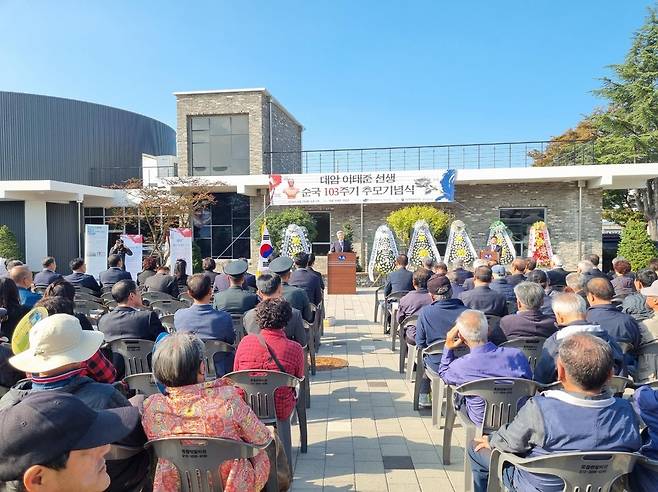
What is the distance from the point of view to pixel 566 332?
324 cm

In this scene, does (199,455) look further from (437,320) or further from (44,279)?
(44,279)

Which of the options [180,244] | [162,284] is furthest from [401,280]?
[180,244]

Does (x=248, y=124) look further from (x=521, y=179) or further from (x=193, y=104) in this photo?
(x=521, y=179)

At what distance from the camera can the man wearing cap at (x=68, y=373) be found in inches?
78.9

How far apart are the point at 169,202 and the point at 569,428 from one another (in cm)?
1687

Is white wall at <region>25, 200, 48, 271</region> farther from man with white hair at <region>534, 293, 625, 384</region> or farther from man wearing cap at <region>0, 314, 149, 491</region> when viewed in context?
man with white hair at <region>534, 293, 625, 384</region>

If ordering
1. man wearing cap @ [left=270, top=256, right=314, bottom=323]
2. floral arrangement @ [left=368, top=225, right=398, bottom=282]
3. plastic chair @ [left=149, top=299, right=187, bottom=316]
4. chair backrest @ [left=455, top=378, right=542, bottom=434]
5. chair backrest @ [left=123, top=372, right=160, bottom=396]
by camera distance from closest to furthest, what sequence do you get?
chair backrest @ [left=455, top=378, right=542, bottom=434], chair backrest @ [left=123, top=372, right=160, bottom=396], man wearing cap @ [left=270, top=256, right=314, bottom=323], plastic chair @ [left=149, top=299, right=187, bottom=316], floral arrangement @ [left=368, top=225, right=398, bottom=282]

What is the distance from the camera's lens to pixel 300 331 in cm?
424

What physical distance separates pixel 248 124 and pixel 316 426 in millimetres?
16686

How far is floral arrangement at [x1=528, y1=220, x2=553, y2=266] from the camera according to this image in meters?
17.0

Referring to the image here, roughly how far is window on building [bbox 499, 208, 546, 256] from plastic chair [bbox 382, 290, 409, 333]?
11827 millimetres

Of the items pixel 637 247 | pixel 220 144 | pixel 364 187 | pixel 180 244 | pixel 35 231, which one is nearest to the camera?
pixel 180 244

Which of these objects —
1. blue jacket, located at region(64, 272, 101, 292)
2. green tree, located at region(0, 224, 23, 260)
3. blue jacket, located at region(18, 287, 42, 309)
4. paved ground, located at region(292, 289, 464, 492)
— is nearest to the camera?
paved ground, located at region(292, 289, 464, 492)

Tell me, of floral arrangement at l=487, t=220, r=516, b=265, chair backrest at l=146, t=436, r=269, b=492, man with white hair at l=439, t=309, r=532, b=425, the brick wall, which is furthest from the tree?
chair backrest at l=146, t=436, r=269, b=492
